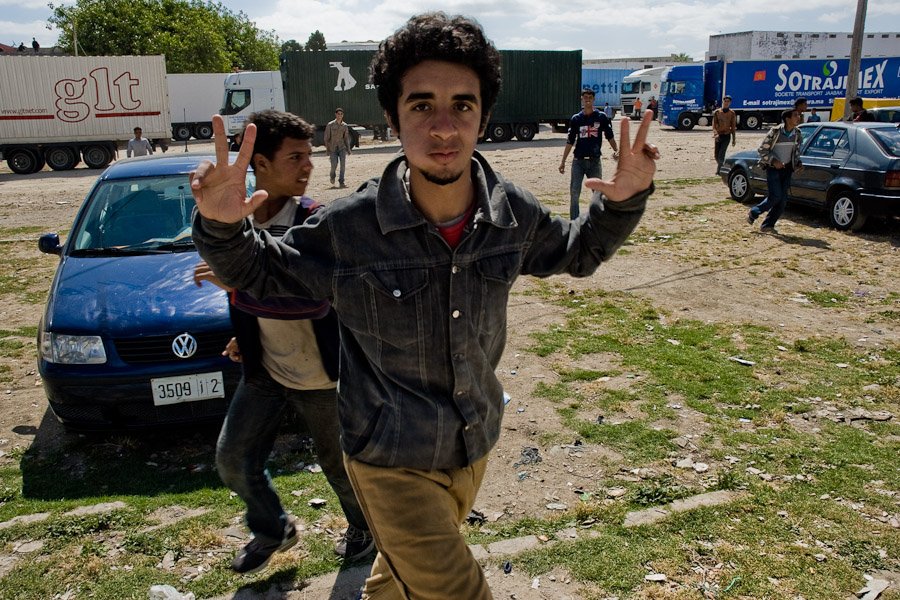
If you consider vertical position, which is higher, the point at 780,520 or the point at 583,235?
the point at 583,235

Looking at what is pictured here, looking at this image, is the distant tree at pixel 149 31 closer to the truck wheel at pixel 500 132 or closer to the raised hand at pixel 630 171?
the truck wheel at pixel 500 132

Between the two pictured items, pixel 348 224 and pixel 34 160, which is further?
pixel 34 160

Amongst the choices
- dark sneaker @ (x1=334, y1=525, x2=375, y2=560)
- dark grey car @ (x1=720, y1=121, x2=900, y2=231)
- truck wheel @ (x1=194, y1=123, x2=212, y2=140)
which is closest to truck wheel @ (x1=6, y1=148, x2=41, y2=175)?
truck wheel @ (x1=194, y1=123, x2=212, y2=140)

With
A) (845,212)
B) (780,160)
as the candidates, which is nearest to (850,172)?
(845,212)

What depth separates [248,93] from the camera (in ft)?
107

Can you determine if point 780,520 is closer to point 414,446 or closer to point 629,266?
point 414,446

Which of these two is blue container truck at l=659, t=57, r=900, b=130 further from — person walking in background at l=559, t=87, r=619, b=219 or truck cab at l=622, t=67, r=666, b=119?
person walking in background at l=559, t=87, r=619, b=219

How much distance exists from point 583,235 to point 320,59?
29750mm

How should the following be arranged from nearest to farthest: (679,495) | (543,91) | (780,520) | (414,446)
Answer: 1. (414,446)
2. (780,520)
3. (679,495)
4. (543,91)

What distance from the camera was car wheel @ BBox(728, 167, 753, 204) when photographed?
13781mm

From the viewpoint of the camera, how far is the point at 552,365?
5895 mm

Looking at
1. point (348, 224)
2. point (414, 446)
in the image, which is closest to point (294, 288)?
point (348, 224)

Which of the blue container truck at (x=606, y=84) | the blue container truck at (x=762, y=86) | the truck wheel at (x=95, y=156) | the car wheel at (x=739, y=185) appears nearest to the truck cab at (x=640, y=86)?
the blue container truck at (x=606, y=84)

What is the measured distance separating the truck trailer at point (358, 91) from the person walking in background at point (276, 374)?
27.7m
